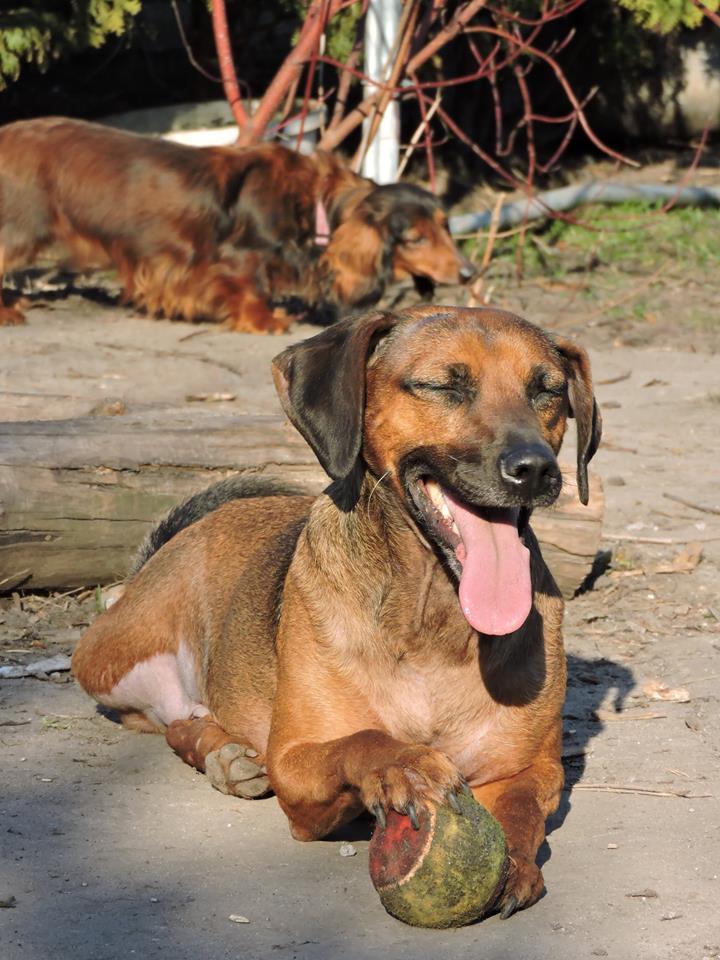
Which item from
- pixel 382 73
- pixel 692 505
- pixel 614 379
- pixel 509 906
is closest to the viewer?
pixel 509 906

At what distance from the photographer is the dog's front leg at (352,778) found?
340 centimetres

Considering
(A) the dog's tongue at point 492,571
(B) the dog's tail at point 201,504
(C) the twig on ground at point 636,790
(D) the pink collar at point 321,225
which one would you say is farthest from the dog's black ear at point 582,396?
(D) the pink collar at point 321,225

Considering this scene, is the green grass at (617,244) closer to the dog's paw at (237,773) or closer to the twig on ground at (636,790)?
the twig on ground at (636,790)

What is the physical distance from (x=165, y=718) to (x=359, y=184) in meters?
6.44

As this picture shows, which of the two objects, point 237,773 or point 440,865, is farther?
point 237,773

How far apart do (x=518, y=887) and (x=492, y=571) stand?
771mm

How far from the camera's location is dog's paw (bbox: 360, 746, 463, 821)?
3.38 m

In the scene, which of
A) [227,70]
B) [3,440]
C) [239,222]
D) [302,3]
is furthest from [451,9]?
[3,440]

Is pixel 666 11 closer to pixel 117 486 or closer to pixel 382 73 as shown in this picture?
pixel 382 73

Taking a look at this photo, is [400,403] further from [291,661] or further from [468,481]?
[291,661]

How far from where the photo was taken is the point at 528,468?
3551mm

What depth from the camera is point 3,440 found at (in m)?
5.78

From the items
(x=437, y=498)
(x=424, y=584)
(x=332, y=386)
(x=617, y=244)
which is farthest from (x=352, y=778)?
(x=617, y=244)

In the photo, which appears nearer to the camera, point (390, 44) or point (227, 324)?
point (227, 324)
